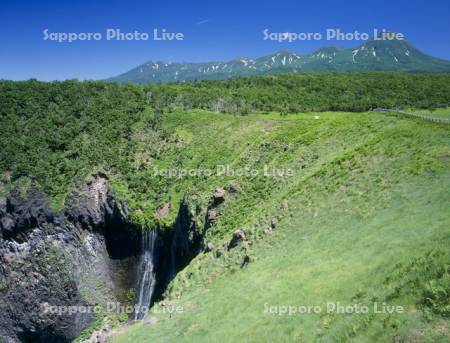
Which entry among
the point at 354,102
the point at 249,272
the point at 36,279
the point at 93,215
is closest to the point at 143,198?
the point at 93,215

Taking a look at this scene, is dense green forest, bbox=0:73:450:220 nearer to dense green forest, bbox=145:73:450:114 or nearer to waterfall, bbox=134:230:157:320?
dense green forest, bbox=145:73:450:114

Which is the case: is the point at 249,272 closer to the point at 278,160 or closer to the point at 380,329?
the point at 380,329

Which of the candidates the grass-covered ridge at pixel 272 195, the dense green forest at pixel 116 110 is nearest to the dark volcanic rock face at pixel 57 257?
the grass-covered ridge at pixel 272 195

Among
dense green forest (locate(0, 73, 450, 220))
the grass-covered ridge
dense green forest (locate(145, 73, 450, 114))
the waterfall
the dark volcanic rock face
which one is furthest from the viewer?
dense green forest (locate(145, 73, 450, 114))

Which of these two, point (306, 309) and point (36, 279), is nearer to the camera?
point (306, 309)

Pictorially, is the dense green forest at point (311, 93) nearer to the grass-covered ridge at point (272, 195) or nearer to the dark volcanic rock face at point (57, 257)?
the grass-covered ridge at point (272, 195)

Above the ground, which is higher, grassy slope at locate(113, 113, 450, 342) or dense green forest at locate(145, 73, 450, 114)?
dense green forest at locate(145, 73, 450, 114)

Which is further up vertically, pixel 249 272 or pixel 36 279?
pixel 249 272

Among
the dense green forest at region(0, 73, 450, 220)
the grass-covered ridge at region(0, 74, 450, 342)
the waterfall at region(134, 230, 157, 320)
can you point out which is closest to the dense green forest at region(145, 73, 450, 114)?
the dense green forest at region(0, 73, 450, 220)
